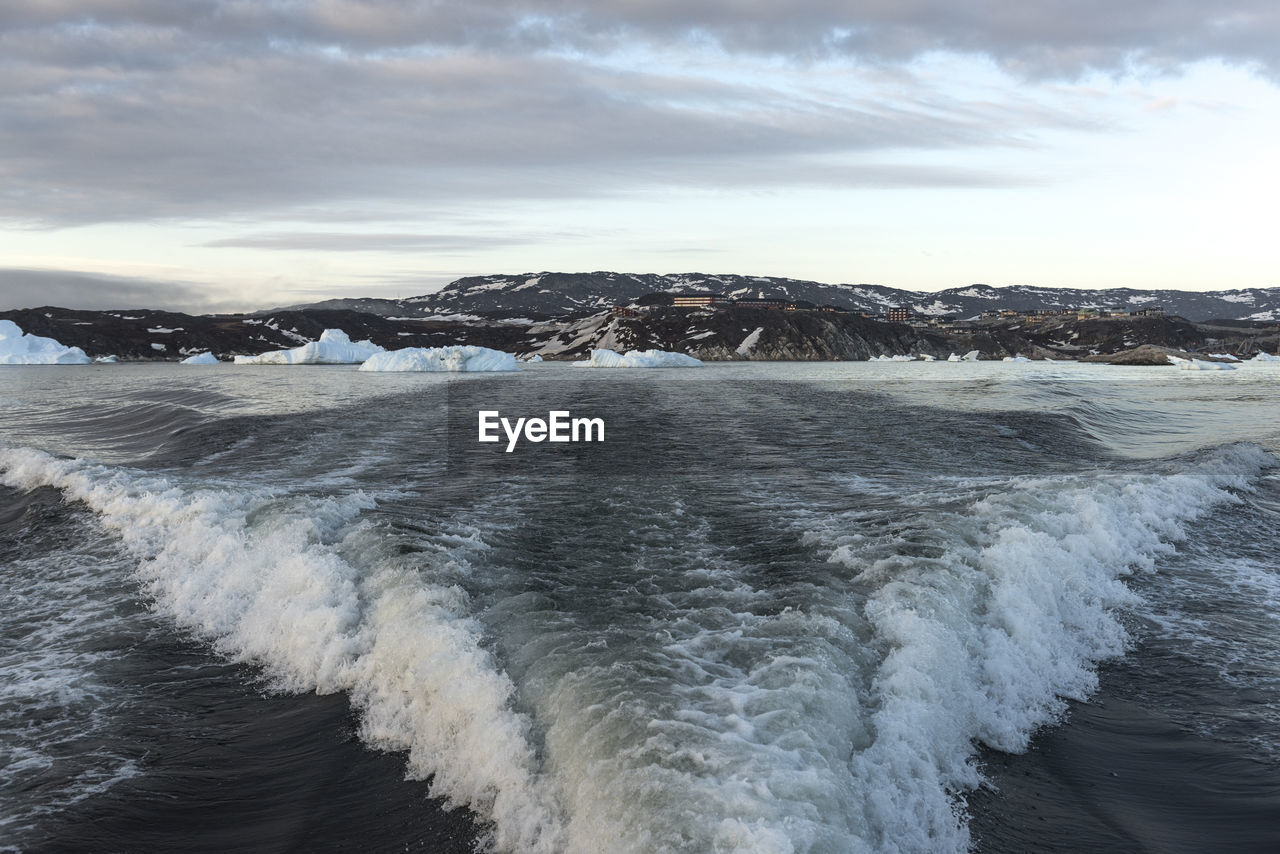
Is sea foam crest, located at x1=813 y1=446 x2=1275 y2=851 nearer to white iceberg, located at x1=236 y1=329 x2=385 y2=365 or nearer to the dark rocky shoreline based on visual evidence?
white iceberg, located at x1=236 y1=329 x2=385 y2=365

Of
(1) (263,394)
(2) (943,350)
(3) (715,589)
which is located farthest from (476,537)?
(2) (943,350)

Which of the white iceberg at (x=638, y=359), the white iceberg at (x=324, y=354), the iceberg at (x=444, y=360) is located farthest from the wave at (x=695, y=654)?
the white iceberg at (x=324, y=354)

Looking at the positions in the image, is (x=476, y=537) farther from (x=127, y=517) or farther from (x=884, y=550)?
(x=127, y=517)

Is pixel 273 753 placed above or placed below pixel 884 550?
below

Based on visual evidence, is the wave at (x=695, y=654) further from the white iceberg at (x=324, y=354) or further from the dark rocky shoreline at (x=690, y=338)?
the dark rocky shoreline at (x=690, y=338)

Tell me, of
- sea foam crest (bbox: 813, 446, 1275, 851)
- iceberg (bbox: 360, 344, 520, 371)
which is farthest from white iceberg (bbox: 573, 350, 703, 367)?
sea foam crest (bbox: 813, 446, 1275, 851)

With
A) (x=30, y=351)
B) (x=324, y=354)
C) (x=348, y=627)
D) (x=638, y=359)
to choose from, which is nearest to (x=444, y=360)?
(x=638, y=359)
